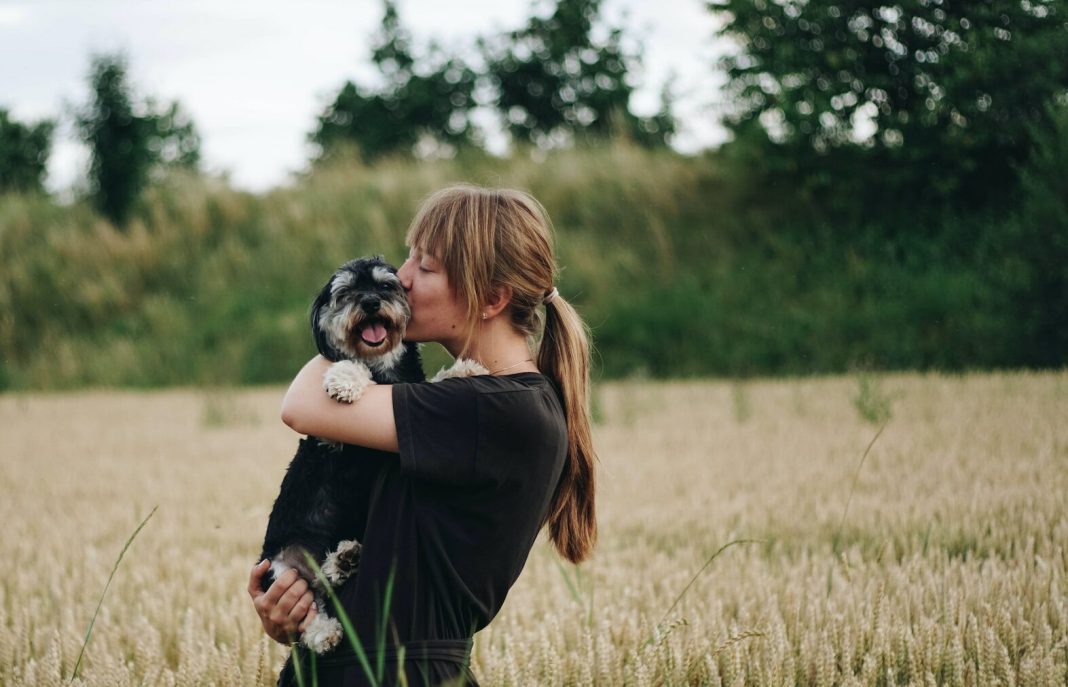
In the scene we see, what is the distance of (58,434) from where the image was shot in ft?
32.3

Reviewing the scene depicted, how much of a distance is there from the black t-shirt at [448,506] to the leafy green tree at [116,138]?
18.9 metres

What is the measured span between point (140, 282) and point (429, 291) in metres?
17.7

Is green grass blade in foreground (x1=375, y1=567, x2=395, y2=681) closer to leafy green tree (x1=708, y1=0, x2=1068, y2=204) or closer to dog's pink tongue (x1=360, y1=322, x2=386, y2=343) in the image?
dog's pink tongue (x1=360, y1=322, x2=386, y2=343)

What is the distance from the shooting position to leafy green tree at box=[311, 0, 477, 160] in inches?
1364

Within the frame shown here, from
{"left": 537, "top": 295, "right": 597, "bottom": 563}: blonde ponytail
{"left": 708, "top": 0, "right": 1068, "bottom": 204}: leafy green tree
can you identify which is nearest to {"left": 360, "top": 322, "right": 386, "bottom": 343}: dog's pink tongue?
{"left": 537, "top": 295, "right": 597, "bottom": 563}: blonde ponytail

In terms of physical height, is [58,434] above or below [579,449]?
below

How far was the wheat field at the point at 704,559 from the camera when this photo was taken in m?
3.26

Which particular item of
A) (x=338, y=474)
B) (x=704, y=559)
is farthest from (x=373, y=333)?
(x=704, y=559)

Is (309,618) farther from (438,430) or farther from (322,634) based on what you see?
(438,430)

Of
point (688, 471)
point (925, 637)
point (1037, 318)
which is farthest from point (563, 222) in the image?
point (925, 637)

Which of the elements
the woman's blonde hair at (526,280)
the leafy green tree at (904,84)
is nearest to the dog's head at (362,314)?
the woman's blonde hair at (526,280)

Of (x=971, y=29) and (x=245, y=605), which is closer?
(x=245, y=605)

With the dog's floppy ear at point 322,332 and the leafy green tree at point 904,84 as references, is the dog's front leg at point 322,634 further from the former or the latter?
the leafy green tree at point 904,84

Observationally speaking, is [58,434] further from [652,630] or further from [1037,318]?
[1037,318]
